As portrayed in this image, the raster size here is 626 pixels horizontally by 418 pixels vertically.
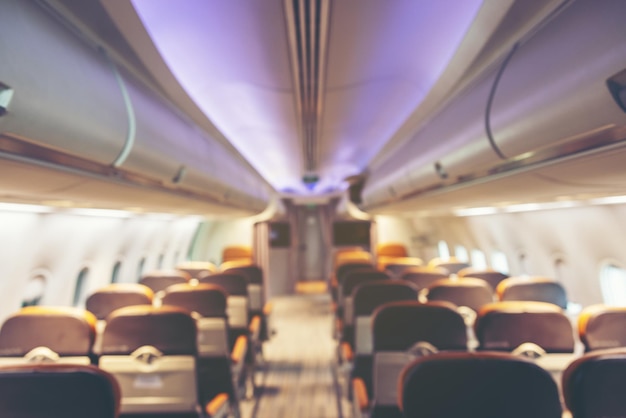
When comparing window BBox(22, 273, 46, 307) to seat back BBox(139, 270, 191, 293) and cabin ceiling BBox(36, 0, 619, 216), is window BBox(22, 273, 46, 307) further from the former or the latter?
cabin ceiling BBox(36, 0, 619, 216)

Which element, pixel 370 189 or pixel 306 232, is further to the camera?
pixel 306 232

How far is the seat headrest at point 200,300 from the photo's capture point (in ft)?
12.4

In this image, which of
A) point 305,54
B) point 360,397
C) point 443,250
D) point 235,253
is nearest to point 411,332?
point 360,397

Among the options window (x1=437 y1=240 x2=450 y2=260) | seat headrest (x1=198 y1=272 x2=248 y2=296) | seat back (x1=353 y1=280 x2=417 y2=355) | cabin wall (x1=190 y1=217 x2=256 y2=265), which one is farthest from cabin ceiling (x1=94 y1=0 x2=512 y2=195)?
cabin wall (x1=190 y1=217 x2=256 y2=265)

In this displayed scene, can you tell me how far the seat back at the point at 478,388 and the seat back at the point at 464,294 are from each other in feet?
8.02

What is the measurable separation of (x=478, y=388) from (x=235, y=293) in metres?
4.01

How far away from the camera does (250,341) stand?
5.27m

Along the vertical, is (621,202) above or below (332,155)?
below

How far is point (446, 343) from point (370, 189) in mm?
4427

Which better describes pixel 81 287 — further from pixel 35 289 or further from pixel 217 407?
pixel 217 407

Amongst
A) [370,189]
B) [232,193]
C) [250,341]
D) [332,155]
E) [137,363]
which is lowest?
[250,341]

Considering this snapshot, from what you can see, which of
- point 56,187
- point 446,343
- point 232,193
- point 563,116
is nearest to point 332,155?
point 232,193

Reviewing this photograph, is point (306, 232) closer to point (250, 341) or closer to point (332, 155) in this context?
point (332, 155)

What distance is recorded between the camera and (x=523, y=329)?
2.50 m
